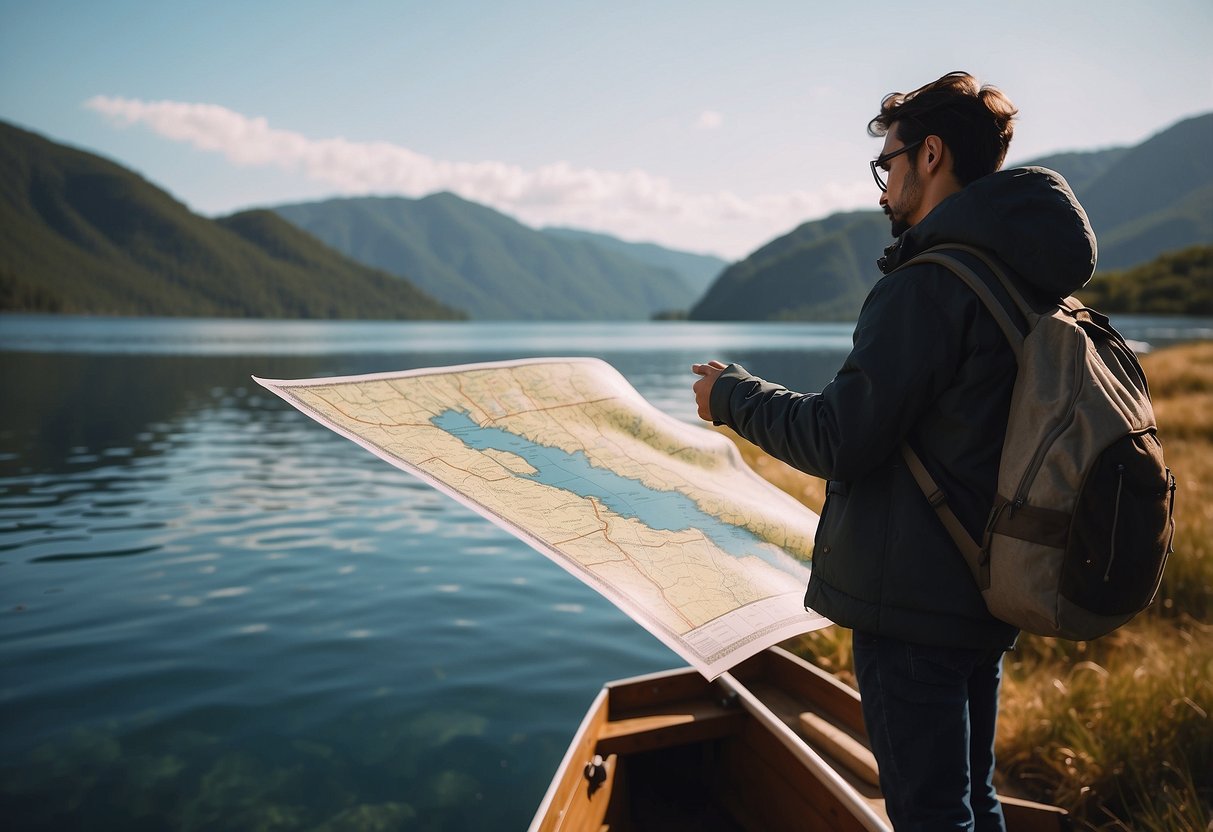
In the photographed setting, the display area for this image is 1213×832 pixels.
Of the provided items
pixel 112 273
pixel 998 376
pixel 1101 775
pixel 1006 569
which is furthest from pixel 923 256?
pixel 112 273

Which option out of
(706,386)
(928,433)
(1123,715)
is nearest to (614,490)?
(706,386)

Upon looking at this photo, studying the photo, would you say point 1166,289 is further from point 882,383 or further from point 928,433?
point 882,383

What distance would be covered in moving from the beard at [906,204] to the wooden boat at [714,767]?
8.02 ft

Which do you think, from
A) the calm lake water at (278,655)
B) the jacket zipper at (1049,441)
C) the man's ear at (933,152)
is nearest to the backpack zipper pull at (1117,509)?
the jacket zipper at (1049,441)

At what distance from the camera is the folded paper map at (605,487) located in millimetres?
2928

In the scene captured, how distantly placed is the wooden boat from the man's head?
2.57 m

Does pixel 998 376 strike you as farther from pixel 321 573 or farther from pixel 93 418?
pixel 93 418

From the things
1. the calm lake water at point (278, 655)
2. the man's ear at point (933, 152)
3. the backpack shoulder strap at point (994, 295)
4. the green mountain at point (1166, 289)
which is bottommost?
the calm lake water at point (278, 655)

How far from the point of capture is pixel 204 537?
43.1ft

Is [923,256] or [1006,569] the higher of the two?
[923,256]

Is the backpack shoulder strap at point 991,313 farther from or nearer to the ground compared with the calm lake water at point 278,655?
farther from the ground

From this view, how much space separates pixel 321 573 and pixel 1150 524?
1106 cm

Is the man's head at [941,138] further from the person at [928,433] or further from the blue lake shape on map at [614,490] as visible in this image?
the blue lake shape on map at [614,490]

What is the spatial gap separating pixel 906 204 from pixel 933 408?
72cm
